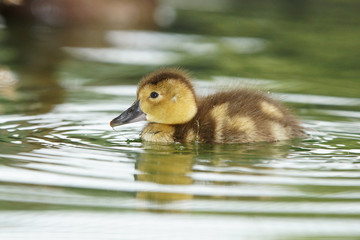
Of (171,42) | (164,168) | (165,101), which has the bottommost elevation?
(164,168)

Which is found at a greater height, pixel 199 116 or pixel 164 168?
pixel 199 116

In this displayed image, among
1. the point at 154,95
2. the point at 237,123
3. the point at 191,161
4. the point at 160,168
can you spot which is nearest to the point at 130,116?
the point at 154,95

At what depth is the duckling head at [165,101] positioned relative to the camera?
4.96 m

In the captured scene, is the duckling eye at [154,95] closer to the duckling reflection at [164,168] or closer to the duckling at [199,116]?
the duckling at [199,116]

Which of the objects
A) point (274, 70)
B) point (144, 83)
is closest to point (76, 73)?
point (274, 70)

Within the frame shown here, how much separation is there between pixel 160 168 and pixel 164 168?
20 millimetres

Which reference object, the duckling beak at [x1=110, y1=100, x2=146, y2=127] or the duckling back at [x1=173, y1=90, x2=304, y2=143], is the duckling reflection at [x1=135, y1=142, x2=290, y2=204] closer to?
the duckling back at [x1=173, y1=90, x2=304, y2=143]

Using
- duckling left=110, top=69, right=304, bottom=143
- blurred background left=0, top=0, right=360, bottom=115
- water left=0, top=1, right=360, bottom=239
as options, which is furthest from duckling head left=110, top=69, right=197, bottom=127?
blurred background left=0, top=0, right=360, bottom=115

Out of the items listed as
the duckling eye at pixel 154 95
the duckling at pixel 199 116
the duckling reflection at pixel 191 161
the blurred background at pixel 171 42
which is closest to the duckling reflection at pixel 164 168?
the duckling reflection at pixel 191 161

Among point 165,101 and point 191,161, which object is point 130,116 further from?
point 191,161

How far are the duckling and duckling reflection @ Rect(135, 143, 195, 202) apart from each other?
0.19 m

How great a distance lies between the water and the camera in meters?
3.33

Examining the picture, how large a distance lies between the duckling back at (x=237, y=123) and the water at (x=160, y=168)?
0.27 ft

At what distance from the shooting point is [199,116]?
195 inches
